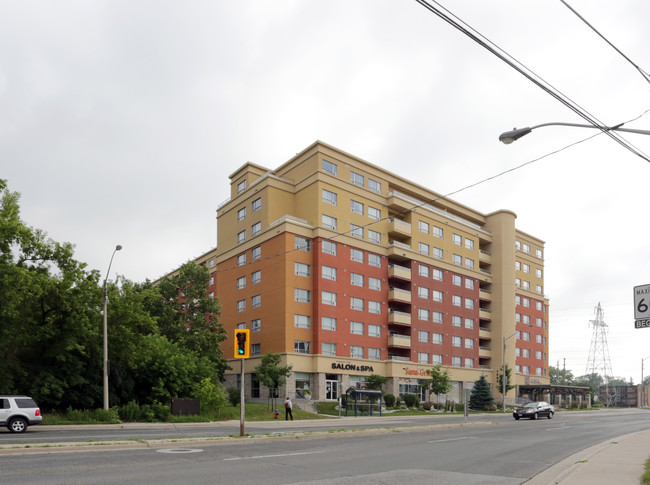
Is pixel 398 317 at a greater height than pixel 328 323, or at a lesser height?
greater

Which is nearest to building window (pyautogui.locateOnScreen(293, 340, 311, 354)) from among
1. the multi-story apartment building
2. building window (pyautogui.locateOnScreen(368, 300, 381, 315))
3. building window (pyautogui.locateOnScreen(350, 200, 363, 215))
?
the multi-story apartment building

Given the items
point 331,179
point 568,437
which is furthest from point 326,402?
point 568,437

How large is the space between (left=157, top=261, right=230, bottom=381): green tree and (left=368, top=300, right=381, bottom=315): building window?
15767 millimetres

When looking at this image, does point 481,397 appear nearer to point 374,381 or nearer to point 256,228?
point 374,381

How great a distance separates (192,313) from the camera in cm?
5734

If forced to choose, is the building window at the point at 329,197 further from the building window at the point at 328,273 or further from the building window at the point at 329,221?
the building window at the point at 328,273

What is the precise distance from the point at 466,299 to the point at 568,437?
4961 cm

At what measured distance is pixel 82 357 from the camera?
3384cm

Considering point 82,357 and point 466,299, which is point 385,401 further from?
point 82,357

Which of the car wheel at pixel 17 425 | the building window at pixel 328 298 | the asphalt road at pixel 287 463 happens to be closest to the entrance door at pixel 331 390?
the building window at pixel 328 298

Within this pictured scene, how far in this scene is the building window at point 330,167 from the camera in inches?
2396

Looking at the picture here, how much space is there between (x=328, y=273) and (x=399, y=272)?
33.6 ft

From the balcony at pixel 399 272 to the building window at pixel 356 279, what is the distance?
464 cm

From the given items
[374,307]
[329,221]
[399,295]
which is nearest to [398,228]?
[399,295]
